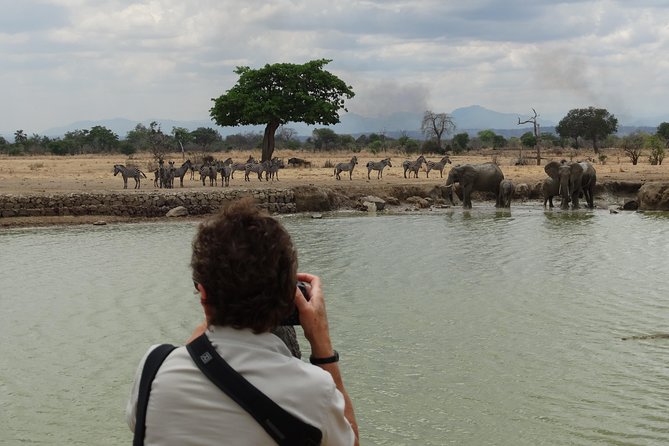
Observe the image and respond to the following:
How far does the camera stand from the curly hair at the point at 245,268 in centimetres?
188

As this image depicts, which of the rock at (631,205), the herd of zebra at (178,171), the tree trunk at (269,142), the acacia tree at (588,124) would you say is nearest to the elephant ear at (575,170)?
the rock at (631,205)

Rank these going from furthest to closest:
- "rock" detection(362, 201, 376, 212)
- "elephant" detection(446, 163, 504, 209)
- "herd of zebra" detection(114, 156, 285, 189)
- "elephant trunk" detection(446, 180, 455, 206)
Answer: "elephant trunk" detection(446, 180, 455, 206)
"herd of zebra" detection(114, 156, 285, 189)
"elephant" detection(446, 163, 504, 209)
"rock" detection(362, 201, 376, 212)

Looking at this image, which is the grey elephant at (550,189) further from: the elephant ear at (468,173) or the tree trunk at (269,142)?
the tree trunk at (269,142)

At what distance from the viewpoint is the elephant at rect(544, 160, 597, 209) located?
72.8ft

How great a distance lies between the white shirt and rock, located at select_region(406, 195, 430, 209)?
21.4m

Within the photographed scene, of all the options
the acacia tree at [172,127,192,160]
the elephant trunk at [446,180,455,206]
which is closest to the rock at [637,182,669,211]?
the elephant trunk at [446,180,455,206]

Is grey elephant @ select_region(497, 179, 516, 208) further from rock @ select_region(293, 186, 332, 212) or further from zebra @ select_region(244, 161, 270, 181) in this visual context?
zebra @ select_region(244, 161, 270, 181)

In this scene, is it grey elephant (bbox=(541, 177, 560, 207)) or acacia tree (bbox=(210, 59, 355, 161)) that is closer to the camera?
grey elephant (bbox=(541, 177, 560, 207))

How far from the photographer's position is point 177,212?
811 inches

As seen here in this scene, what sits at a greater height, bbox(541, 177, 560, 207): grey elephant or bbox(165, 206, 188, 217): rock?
bbox(541, 177, 560, 207): grey elephant

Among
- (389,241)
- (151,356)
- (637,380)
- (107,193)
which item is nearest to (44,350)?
(637,380)

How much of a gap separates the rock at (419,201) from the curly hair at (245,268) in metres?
21.4

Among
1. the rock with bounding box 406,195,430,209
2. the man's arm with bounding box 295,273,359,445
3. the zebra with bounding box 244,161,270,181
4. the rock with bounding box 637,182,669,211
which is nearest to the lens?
the man's arm with bounding box 295,273,359,445

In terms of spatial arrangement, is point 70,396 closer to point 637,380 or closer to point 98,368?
point 98,368
